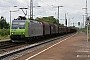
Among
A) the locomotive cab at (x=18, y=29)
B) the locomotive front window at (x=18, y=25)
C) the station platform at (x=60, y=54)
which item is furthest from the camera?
the locomotive front window at (x=18, y=25)

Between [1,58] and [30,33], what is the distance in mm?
16260

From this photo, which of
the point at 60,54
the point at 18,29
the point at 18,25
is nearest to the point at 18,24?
the point at 18,25

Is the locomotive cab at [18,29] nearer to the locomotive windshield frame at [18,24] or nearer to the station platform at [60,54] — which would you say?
the locomotive windshield frame at [18,24]

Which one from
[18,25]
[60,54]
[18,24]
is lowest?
[60,54]

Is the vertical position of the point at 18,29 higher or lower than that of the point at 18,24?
lower

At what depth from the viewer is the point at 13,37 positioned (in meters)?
30.8

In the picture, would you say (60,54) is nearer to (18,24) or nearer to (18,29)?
(18,29)

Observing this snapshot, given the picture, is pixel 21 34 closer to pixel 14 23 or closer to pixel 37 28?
pixel 14 23

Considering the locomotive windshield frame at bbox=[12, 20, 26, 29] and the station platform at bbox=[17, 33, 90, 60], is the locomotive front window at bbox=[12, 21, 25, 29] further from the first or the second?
the station platform at bbox=[17, 33, 90, 60]

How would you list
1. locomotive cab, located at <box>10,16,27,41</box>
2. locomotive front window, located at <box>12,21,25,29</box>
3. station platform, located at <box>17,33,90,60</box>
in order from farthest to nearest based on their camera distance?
locomotive front window, located at <box>12,21,25,29</box>, locomotive cab, located at <box>10,16,27,41</box>, station platform, located at <box>17,33,90,60</box>

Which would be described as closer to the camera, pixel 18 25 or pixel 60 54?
pixel 60 54

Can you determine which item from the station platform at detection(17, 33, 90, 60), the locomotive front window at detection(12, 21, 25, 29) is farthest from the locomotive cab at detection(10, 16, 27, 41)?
the station platform at detection(17, 33, 90, 60)

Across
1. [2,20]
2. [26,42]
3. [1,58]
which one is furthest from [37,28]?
[2,20]

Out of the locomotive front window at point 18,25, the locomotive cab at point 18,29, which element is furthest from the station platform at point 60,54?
the locomotive front window at point 18,25
